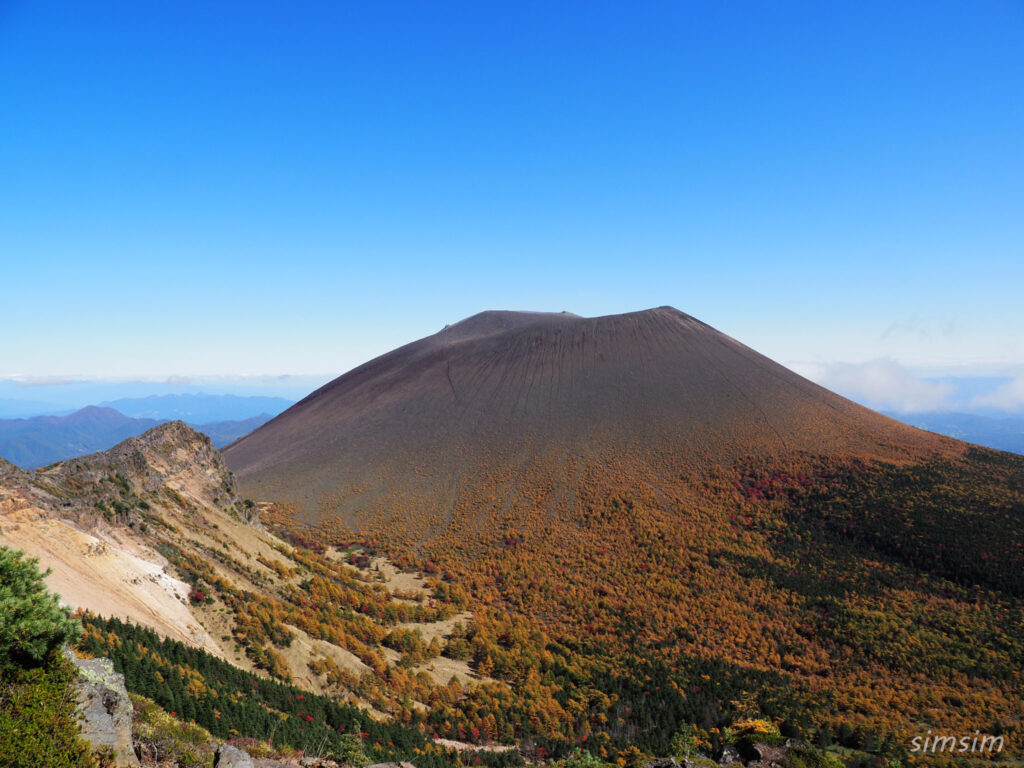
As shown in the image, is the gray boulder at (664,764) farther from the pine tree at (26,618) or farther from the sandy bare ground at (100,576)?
the sandy bare ground at (100,576)

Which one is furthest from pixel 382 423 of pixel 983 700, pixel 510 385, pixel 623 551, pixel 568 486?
pixel 983 700

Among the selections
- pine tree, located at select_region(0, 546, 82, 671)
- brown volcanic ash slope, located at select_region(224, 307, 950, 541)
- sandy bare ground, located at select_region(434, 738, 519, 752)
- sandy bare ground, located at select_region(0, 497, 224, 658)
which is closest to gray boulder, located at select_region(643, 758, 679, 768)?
sandy bare ground, located at select_region(434, 738, 519, 752)

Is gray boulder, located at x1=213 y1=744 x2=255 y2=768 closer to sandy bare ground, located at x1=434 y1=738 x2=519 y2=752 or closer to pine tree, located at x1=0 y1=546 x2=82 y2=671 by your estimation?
pine tree, located at x1=0 y1=546 x2=82 y2=671

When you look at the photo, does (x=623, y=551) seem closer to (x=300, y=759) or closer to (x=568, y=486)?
(x=568, y=486)

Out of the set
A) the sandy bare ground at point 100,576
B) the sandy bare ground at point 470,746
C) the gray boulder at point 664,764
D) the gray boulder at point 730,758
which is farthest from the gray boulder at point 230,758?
the gray boulder at point 730,758

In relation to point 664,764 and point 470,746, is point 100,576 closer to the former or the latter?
point 470,746

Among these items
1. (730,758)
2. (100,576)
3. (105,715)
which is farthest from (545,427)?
(105,715)
